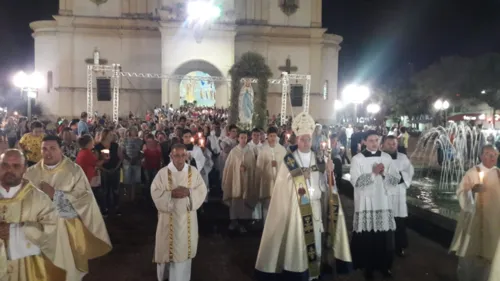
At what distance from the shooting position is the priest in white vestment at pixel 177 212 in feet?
19.0

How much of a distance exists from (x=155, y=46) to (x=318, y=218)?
30581 millimetres

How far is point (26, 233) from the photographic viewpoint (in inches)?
163

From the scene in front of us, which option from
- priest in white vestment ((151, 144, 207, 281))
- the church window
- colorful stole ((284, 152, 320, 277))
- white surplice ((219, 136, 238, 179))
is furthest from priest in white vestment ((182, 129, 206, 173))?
the church window

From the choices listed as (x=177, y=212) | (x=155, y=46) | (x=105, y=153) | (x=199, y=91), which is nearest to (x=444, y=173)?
(x=105, y=153)

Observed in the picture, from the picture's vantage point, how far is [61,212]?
5336mm

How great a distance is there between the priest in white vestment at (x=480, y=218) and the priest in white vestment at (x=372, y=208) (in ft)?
3.08

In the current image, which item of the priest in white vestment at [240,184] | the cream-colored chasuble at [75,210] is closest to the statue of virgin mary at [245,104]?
the priest in white vestment at [240,184]

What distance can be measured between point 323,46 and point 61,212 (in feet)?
117

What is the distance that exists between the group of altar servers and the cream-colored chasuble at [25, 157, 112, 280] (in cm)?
78

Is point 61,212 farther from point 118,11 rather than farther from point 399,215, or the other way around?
point 118,11

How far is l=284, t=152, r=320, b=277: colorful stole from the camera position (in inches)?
235

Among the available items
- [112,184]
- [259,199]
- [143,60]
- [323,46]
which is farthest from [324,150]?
[323,46]

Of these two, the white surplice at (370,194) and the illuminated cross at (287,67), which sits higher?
the illuminated cross at (287,67)

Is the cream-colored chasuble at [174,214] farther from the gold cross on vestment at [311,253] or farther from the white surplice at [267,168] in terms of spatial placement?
the white surplice at [267,168]
